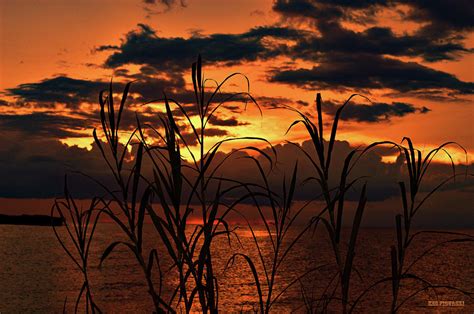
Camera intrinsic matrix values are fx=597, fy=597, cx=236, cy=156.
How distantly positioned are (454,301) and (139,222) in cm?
4015

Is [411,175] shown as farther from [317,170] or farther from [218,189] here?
[218,189]

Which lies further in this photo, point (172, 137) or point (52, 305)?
point (52, 305)

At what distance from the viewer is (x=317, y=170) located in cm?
380

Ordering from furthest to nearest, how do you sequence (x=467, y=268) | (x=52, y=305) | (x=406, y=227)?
1. (x=467, y=268)
2. (x=52, y=305)
3. (x=406, y=227)

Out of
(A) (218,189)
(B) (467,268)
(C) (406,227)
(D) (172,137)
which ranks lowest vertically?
(B) (467,268)

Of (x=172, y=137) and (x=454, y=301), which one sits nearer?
(x=172, y=137)

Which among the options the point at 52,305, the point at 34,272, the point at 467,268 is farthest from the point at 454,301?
the point at 34,272

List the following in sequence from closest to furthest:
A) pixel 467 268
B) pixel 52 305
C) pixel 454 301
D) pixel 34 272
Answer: pixel 52 305 < pixel 454 301 < pixel 34 272 < pixel 467 268

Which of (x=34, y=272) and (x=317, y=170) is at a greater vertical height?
(x=317, y=170)

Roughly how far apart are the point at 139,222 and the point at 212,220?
51 cm

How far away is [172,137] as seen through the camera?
3.82m

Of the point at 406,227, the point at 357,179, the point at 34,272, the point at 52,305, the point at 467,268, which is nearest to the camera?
the point at 357,179

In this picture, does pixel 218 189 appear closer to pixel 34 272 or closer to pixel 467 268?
pixel 34 272

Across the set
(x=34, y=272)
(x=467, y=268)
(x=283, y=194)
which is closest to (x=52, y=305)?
(x=34, y=272)
